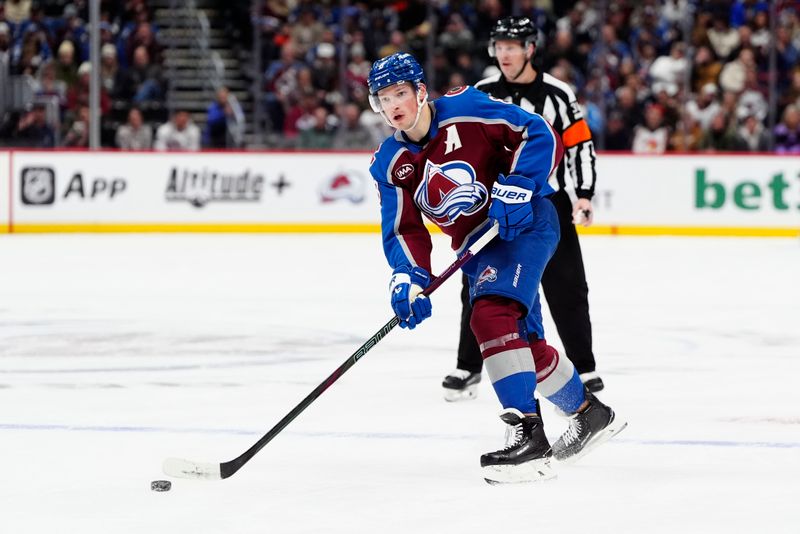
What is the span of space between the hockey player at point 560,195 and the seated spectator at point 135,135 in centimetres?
833

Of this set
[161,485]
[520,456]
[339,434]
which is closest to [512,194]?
[520,456]

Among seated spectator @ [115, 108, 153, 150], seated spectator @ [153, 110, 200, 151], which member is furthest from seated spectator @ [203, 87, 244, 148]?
seated spectator @ [115, 108, 153, 150]

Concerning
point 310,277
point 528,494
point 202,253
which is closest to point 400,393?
point 528,494

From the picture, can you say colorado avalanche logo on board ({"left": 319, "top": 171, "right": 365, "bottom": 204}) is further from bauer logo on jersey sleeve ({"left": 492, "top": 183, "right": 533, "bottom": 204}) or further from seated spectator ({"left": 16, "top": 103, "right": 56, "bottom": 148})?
bauer logo on jersey sleeve ({"left": 492, "top": 183, "right": 533, "bottom": 204})

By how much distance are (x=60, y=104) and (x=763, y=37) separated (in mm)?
6493

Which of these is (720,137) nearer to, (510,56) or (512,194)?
(510,56)

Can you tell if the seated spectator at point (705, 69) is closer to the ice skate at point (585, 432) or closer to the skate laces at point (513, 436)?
the ice skate at point (585, 432)

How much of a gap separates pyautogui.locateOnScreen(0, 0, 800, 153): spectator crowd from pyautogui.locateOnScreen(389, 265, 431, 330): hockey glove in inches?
361

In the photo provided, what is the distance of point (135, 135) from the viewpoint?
12836 millimetres

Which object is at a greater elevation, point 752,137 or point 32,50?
point 32,50

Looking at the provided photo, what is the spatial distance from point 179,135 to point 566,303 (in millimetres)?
8549

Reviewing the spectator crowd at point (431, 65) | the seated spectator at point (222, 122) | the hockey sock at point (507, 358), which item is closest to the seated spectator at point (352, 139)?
the spectator crowd at point (431, 65)

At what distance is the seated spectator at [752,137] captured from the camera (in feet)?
41.1

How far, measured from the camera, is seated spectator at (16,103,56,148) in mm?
12434
